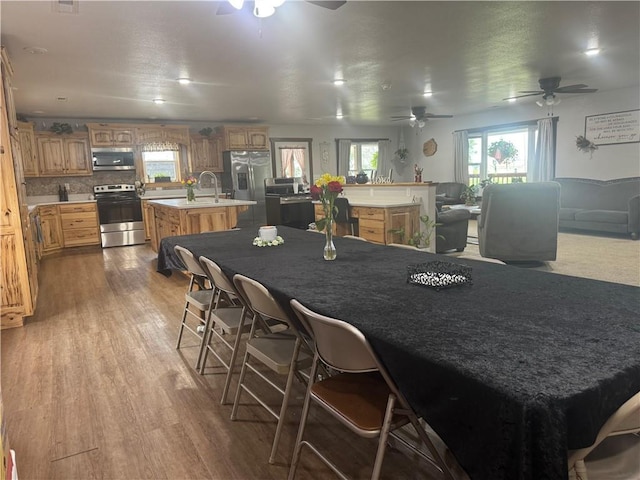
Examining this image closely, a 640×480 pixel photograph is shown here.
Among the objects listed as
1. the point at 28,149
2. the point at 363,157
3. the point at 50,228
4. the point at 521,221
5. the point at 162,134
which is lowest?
Result: the point at 50,228

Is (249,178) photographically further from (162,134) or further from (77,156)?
(77,156)

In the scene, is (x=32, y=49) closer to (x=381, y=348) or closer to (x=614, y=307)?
(x=381, y=348)

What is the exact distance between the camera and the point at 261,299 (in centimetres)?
195

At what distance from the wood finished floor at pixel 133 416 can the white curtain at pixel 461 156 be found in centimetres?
832

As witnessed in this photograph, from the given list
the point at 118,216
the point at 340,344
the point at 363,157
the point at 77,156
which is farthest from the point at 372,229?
the point at 363,157

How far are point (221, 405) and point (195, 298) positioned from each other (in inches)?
36.2

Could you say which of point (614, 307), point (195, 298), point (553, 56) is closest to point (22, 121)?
point (195, 298)

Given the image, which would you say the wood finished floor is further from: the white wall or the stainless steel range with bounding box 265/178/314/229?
the white wall

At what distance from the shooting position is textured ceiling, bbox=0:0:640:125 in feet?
10.6

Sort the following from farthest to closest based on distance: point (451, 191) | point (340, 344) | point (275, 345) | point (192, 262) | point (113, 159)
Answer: point (451, 191) < point (113, 159) < point (192, 262) < point (275, 345) < point (340, 344)

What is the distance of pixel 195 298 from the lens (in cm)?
308

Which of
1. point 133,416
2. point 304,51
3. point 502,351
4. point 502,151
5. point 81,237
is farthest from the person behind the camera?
point 502,151

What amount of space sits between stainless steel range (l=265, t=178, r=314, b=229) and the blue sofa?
493cm

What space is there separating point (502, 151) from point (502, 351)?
31.5ft
